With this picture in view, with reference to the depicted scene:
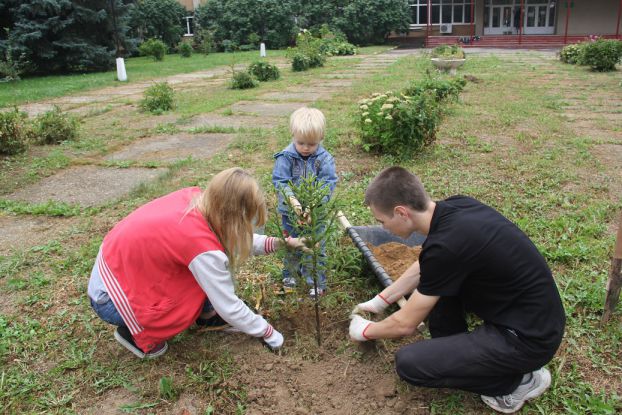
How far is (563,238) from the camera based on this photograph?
12.3 feet

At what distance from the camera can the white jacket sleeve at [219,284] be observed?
223 cm

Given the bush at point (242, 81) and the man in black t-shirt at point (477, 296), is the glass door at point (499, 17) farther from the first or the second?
the man in black t-shirt at point (477, 296)

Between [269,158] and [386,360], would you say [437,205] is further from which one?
[269,158]

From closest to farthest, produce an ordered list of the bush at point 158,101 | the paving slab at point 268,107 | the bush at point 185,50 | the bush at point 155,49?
the paving slab at point 268,107 → the bush at point 158,101 → the bush at point 155,49 → the bush at point 185,50

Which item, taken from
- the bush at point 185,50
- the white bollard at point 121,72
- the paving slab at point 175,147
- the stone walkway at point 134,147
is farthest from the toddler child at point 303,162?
the bush at point 185,50

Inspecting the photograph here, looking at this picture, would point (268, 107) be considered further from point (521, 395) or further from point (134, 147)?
point (521, 395)

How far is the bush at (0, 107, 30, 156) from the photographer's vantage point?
6227 mm

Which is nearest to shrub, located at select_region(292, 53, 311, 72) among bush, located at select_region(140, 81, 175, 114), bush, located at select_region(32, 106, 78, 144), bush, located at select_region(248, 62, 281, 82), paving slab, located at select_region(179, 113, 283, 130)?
bush, located at select_region(248, 62, 281, 82)

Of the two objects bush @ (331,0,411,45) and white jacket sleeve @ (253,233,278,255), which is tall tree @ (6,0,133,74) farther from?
white jacket sleeve @ (253,233,278,255)

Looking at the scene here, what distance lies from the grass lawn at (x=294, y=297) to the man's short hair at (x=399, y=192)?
70cm

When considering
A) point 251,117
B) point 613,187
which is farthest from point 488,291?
point 251,117

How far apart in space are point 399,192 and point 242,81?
1084cm

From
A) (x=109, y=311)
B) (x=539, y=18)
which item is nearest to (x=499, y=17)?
(x=539, y=18)

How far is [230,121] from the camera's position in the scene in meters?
8.42
